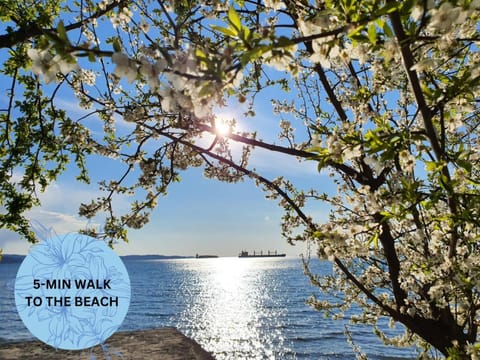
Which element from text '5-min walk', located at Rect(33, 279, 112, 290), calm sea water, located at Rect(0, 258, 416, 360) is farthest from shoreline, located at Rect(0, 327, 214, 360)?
text '5-min walk', located at Rect(33, 279, 112, 290)

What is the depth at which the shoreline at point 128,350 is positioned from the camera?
937cm

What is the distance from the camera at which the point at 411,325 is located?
378 centimetres

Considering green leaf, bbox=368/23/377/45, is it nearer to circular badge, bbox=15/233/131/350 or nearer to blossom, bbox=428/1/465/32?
blossom, bbox=428/1/465/32

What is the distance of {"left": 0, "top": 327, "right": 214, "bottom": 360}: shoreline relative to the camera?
9367mm

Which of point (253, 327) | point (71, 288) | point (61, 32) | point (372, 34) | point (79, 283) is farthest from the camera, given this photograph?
point (253, 327)

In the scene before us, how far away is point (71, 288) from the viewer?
755cm

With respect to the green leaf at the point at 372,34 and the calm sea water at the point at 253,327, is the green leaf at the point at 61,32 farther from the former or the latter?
the calm sea water at the point at 253,327

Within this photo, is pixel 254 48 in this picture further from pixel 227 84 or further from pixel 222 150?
pixel 222 150

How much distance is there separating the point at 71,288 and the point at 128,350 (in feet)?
11.1

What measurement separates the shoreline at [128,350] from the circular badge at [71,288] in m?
0.77

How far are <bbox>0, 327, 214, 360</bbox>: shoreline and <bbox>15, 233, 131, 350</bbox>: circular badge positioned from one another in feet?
2.52

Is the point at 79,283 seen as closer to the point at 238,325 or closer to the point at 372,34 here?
the point at 372,34

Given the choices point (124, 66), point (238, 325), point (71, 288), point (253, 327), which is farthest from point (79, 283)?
point (238, 325)

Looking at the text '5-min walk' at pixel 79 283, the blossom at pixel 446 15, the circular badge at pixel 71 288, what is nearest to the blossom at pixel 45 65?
the blossom at pixel 446 15
